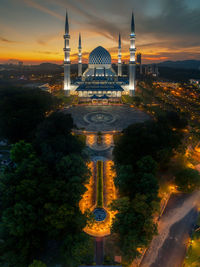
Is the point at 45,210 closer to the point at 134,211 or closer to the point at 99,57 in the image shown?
the point at 134,211

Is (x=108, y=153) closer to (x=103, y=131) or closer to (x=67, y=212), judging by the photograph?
(x=103, y=131)

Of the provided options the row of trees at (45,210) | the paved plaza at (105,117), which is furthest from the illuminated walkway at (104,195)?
the paved plaza at (105,117)

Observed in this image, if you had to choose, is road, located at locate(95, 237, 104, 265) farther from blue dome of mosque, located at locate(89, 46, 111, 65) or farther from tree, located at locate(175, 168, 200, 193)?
blue dome of mosque, located at locate(89, 46, 111, 65)

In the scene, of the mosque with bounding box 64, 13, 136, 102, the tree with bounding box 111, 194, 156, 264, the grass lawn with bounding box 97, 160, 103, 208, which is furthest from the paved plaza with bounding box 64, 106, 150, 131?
the tree with bounding box 111, 194, 156, 264

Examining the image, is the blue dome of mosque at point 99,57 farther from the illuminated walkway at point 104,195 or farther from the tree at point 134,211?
the tree at point 134,211

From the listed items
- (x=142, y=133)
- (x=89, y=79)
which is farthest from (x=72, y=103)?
(x=142, y=133)

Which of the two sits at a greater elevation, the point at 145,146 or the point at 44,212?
the point at 145,146

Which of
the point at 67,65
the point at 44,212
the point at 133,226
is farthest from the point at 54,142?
the point at 67,65
